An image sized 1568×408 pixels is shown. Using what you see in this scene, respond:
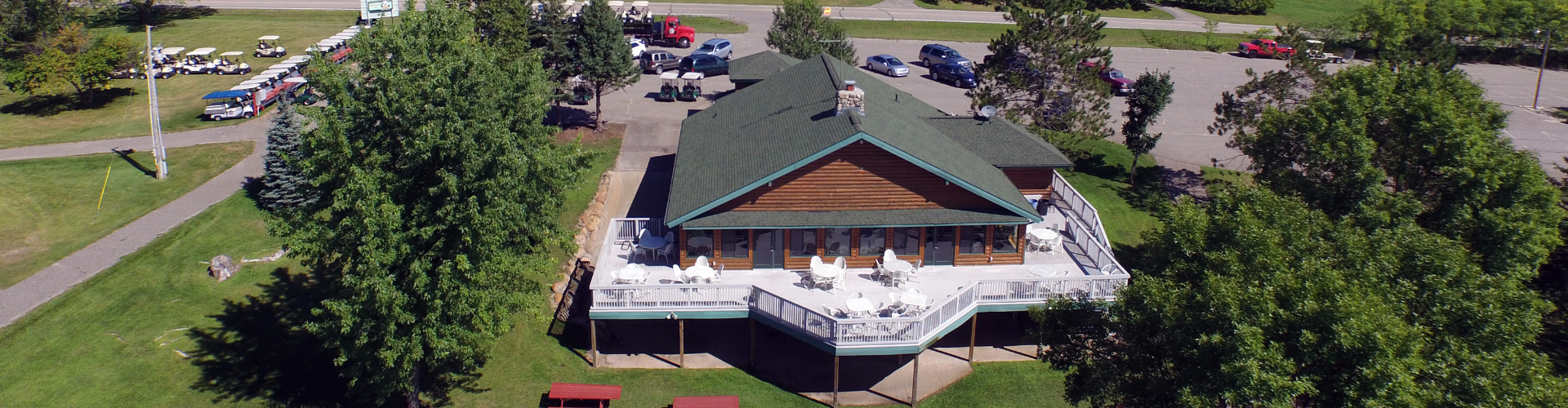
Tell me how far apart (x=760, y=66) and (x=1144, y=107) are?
1497 cm

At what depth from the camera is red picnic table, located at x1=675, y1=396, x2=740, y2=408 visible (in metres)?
21.8

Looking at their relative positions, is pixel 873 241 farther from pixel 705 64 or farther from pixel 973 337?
pixel 705 64

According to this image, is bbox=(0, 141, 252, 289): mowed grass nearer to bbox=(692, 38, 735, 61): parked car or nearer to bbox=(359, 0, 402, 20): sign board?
bbox=(359, 0, 402, 20): sign board

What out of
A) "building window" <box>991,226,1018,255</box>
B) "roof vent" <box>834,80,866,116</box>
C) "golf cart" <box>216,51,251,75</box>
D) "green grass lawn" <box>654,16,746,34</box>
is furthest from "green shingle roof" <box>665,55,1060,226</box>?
"golf cart" <box>216,51,251,75</box>

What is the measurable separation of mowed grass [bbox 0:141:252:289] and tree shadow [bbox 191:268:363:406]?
6.89 metres

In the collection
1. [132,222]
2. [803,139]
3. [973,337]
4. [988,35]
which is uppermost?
[988,35]

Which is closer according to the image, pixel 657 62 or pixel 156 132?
pixel 156 132

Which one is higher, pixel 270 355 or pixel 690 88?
pixel 690 88

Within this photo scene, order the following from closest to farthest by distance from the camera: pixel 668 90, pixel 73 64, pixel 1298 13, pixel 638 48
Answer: pixel 73 64 < pixel 668 90 < pixel 638 48 < pixel 1298 13

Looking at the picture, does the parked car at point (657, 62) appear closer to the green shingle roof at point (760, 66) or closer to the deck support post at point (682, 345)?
the green shingle roof at point (760, 66)

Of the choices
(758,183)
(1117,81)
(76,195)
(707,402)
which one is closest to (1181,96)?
(1117,81)

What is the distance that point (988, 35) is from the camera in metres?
64.2

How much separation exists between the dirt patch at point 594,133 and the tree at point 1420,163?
24413mm

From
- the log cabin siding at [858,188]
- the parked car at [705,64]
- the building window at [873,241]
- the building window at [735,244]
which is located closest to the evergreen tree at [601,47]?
the parked car at [705,64]
